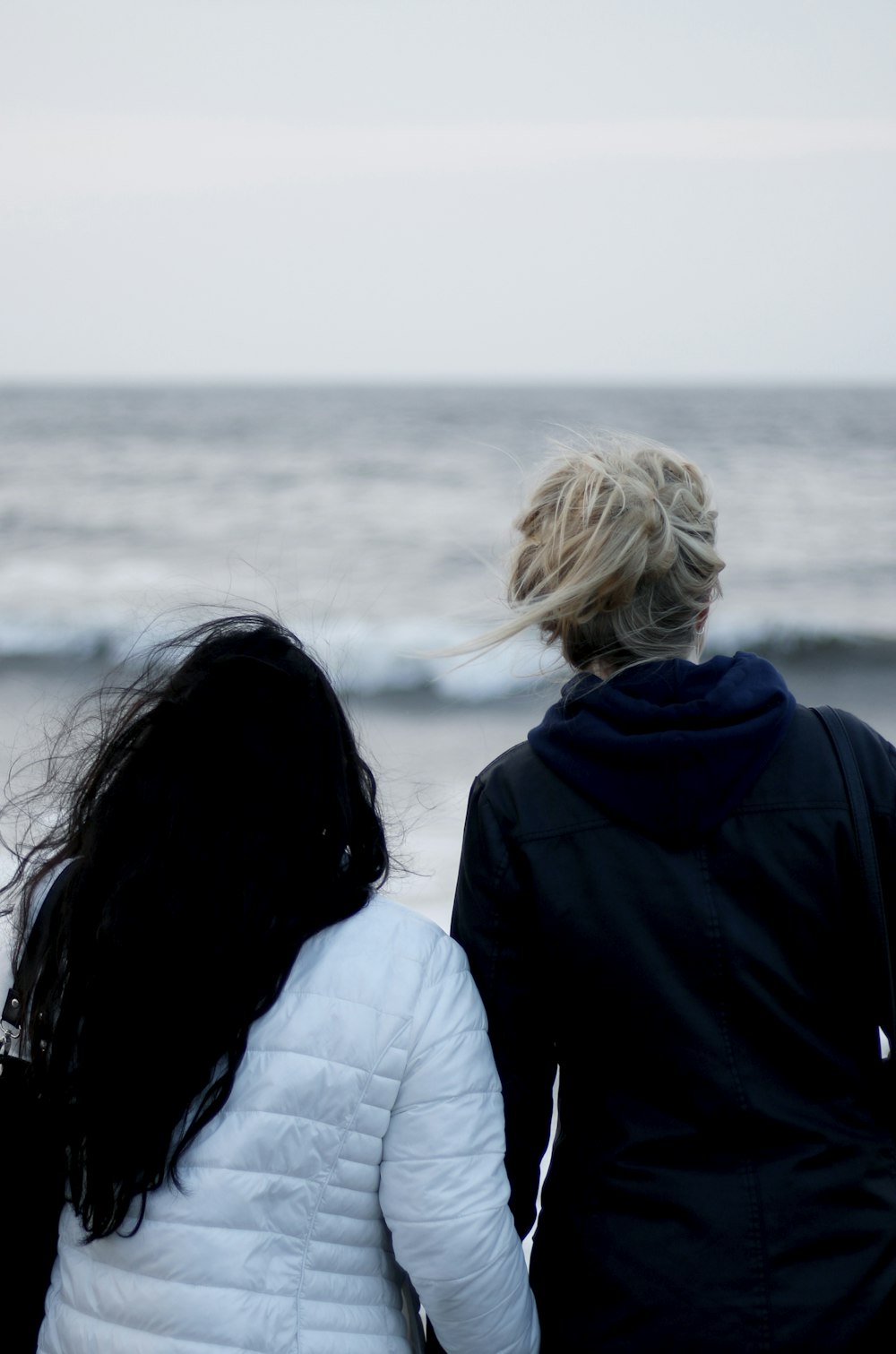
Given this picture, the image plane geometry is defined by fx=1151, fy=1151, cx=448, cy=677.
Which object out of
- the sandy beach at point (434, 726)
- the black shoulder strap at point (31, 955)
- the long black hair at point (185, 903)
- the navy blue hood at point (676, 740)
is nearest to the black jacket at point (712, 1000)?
the navy blue hood at point (676, 740)

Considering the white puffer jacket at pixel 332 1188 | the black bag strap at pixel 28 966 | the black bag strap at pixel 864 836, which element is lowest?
the white puffer jacket at pixel 332 1188

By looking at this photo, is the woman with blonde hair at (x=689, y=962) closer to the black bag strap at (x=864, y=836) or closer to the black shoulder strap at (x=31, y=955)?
the black bag strap at (x=864, y=836)

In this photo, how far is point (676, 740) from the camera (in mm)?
1243

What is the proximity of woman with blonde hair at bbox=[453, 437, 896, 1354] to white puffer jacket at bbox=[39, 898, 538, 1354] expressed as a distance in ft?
0.42

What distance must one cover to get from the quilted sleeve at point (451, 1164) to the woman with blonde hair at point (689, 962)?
0.34ft

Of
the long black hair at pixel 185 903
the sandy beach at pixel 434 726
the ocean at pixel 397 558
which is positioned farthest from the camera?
the ocean at pixel 397 558

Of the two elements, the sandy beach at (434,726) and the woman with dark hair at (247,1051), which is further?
the sandy beach at (434,726)

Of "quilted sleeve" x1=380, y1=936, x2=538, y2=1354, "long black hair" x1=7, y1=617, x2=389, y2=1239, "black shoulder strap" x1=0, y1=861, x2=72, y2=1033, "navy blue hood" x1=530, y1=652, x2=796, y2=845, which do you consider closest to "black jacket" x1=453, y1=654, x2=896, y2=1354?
"navy blue hood" x1=530, y1=652, x2=796, y2=845

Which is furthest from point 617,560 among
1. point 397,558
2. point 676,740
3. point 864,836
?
point 397,558

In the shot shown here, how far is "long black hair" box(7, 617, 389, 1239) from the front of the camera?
3.86ft

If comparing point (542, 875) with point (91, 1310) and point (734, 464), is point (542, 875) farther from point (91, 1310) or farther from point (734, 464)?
point (734, 464)

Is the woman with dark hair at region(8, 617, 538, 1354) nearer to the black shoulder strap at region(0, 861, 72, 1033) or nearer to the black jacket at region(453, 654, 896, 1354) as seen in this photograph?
the black shoulder strap at region(0, 861, 72, 1033)

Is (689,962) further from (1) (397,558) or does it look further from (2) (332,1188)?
(1) (397,558)

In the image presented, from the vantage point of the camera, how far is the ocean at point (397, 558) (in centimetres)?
744
